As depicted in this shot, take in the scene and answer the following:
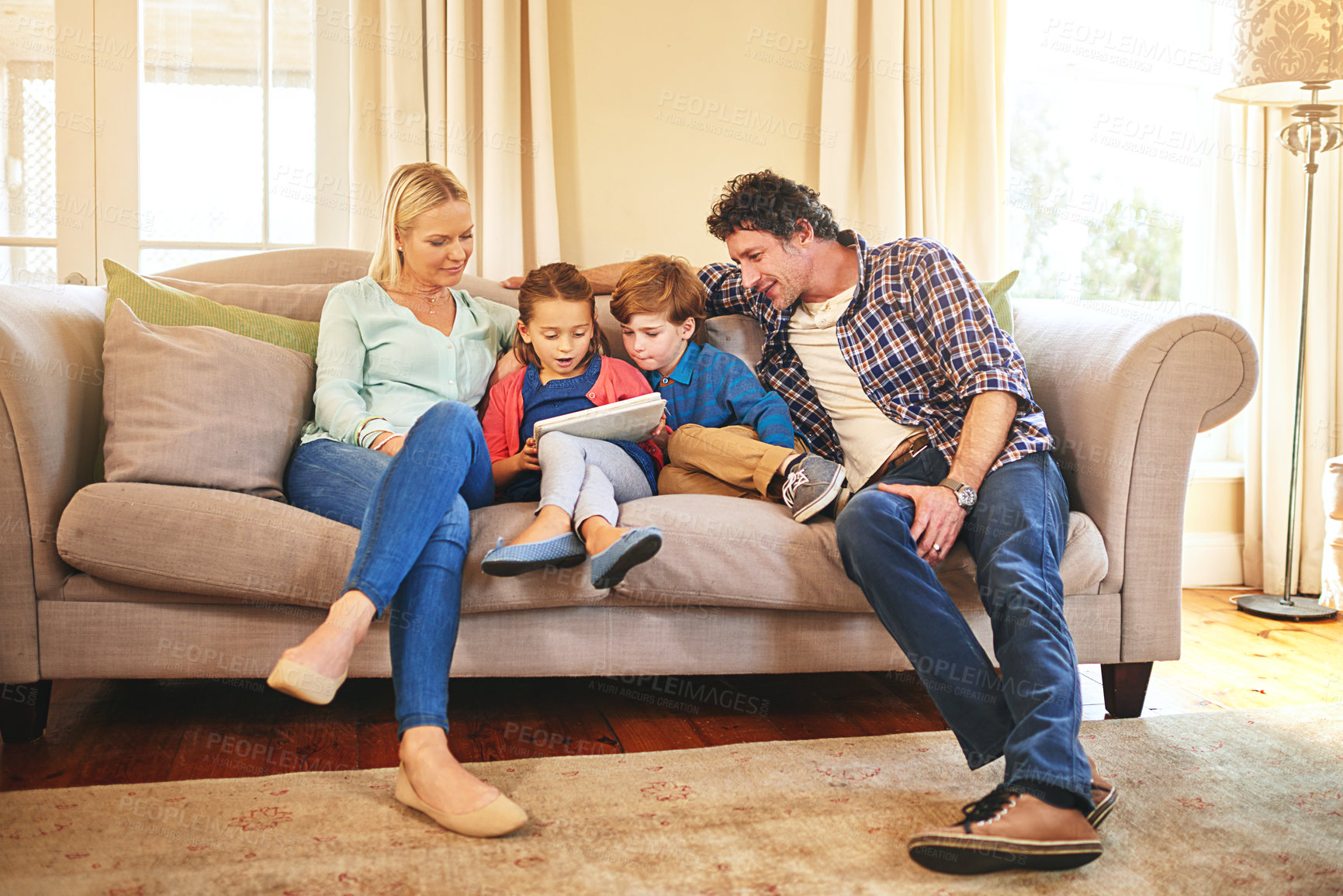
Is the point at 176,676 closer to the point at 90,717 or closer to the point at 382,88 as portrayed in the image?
the point at 90,717

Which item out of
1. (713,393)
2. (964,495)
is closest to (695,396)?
(713,393)

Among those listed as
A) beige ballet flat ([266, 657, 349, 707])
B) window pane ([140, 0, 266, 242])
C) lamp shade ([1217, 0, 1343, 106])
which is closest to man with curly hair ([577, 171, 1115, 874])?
beige ballet flat ([266, 657, 349, 707])

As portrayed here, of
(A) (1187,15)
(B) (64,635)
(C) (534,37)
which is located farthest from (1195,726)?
(A) (1187,15)

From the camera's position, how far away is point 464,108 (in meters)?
2.62

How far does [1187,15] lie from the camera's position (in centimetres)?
316

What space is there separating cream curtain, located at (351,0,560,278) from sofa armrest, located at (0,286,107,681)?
1102mm

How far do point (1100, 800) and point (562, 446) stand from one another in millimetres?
960

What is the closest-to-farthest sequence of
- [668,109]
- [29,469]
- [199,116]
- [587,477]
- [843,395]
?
[29,469], [587,477], [843,395], [199,116], [668,109]

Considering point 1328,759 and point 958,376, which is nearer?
point 1328,759

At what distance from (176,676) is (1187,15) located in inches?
131

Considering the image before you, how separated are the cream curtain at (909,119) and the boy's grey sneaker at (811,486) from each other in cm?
129

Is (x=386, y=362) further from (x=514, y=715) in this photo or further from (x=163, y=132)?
(x=163, y=132)

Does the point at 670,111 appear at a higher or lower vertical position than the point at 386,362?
higher

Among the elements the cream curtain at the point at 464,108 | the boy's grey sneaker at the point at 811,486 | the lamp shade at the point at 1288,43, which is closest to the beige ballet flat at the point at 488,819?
the boy's grey sneaker at the point at 811,486
